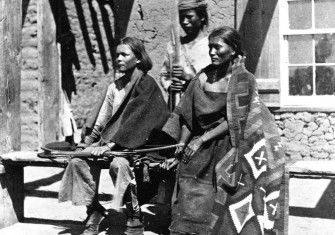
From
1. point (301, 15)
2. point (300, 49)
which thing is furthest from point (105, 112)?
point (301, 15)

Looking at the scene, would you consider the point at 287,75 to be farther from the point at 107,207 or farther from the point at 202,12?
the point at 107,207

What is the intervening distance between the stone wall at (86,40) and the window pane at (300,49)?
184cm

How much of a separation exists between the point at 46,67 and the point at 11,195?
3797 millimetres

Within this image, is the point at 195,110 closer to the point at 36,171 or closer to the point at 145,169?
the point at 145,169

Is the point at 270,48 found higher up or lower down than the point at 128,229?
higher up

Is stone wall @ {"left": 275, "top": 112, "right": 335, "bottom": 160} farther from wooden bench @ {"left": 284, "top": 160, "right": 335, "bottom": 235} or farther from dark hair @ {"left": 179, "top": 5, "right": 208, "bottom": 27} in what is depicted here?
wooden bench @ {"left": 284, "top": 160, "right": 335, "bottom": 235}

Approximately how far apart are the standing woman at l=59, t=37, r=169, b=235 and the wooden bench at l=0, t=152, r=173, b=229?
268 mm

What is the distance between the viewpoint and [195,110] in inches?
167

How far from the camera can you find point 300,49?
7.64 metres

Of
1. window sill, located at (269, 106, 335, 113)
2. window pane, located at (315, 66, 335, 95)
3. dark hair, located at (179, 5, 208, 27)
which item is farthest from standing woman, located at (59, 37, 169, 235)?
window pane, located at (315, 66, 335, 95)

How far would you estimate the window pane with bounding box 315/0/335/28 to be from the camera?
753 centimetres

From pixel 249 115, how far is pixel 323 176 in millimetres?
819

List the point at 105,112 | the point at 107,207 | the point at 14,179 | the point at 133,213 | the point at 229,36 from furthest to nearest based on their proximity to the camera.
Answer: the point at 107,207 → the point at 14,179 → the point at 105,112 → the point at 133,213 → the point at 229,36

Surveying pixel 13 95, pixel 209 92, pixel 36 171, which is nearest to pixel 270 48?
pixel 209 92
